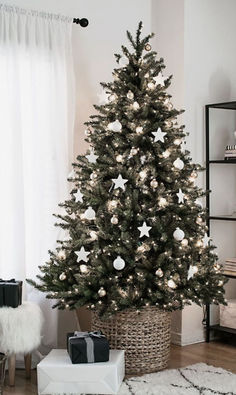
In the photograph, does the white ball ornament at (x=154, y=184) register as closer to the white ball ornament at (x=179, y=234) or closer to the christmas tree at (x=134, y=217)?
the christmas tree at (x=134, y=217)

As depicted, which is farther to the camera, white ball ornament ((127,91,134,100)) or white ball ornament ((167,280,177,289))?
white ball ornament ((127,91,134,100))

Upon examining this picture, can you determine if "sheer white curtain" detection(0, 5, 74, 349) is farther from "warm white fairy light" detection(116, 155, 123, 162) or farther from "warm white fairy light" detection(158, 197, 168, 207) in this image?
"warm white fairy light" detection(158, 197, 168, 207)

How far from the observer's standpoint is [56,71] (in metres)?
4.52

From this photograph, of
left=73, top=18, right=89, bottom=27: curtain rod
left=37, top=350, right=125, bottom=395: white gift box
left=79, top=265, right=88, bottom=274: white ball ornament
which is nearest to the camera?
left=37, top=350, right=125, bottom=395: white gift box

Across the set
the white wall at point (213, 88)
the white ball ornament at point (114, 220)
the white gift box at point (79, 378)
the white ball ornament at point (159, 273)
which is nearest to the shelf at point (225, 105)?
the white wall at point (213, 88)

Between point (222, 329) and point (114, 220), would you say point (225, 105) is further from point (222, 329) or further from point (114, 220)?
point (222, 329)

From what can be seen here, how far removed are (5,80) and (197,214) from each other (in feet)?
5.02

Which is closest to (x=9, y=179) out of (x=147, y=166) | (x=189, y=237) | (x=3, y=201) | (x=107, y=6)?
(x=3, y=201)

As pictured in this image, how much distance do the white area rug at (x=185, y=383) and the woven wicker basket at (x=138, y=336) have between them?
111 millimetres

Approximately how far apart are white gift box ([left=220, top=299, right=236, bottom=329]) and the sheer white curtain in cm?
132

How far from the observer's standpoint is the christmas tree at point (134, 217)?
13.1ft

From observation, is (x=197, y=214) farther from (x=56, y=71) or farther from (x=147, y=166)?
(x=56, y=71)

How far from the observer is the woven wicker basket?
→ 412 centimetres

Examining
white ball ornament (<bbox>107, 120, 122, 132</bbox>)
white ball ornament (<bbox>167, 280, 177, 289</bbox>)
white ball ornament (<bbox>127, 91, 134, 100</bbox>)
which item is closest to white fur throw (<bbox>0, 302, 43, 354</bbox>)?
white ball ornament (<bbox>167, 280, 177, 289</bbox>)
